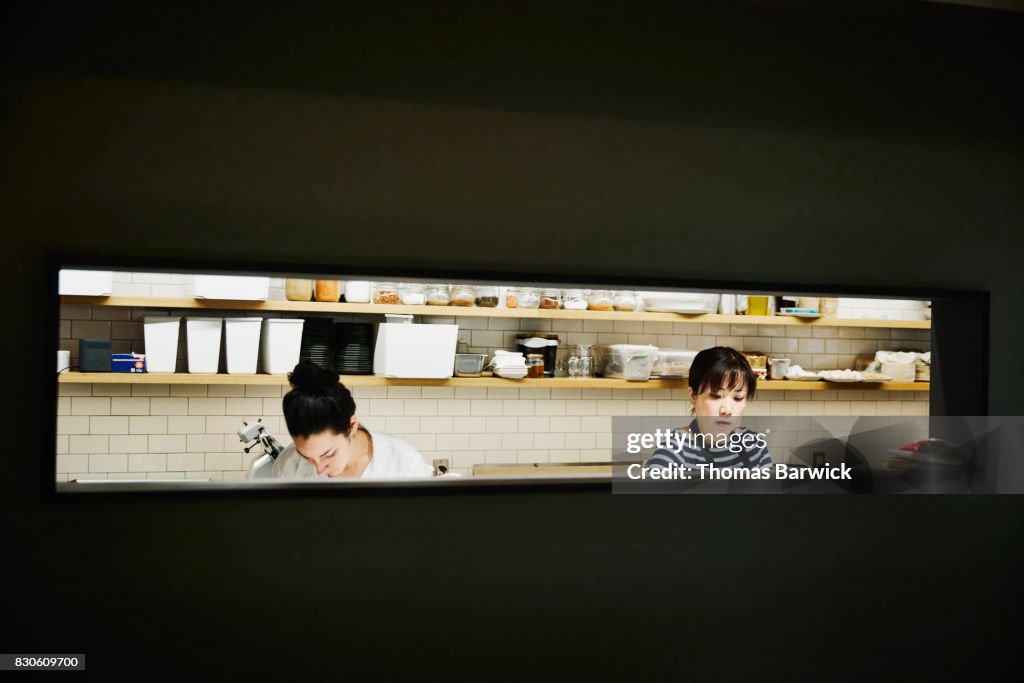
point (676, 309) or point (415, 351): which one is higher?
point (676, 309)

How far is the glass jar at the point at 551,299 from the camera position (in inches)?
151

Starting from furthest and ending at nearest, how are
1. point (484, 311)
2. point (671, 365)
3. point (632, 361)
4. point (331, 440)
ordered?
point (671, 365)
point (632, 361)
point (484, 311)
point (331, 440)

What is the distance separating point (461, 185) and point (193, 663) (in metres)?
1.36

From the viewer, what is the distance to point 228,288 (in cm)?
328

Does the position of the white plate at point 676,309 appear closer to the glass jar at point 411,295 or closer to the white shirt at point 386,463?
the glass jar at point 411,295

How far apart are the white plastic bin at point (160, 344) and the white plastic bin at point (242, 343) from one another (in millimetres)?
223

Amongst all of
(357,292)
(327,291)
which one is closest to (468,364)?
(357,292)

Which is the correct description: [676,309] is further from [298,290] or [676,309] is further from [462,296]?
[298,290]

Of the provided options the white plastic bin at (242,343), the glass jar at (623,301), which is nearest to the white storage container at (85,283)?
the white plastic bin at (242,343)

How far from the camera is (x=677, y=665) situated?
2.19m

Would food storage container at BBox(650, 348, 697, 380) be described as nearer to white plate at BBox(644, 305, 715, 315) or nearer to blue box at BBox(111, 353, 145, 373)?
white plate at BBox(644, 305, 715, 315)

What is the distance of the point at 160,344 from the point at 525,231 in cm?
207

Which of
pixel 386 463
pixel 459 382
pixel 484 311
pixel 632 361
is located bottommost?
pixel 386 463

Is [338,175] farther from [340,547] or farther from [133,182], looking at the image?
[340,547]
